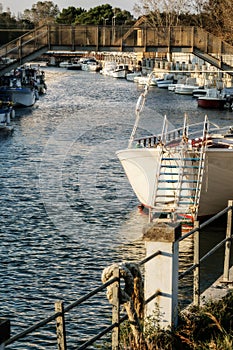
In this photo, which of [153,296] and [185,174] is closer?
[153,296]

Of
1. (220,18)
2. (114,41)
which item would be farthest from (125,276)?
(220,18)

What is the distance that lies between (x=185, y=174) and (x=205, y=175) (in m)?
0.61

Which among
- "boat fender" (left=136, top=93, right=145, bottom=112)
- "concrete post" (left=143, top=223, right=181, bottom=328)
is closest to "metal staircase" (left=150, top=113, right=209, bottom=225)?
"boat fender" (left=136, top=93, right=145, bottom=112)

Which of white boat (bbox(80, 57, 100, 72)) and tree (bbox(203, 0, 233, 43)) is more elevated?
tree (bbox(203, 0, 233, 43))

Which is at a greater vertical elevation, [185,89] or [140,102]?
[140,102]

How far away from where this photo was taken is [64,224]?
27719 millimetres

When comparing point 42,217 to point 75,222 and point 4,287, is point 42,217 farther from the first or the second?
point 4,287

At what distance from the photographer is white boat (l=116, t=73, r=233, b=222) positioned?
26.8m

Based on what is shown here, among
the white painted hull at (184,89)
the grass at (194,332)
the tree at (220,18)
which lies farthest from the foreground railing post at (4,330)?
the tree at (220,18)

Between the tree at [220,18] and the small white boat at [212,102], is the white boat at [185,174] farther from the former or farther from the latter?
the tree at [220,18]

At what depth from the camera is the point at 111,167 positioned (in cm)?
3994

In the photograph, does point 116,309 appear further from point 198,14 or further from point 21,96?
point 198,14

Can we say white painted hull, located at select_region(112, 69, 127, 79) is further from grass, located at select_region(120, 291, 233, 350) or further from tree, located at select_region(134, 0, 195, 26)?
grass, located at select_region(120, 291, 233, 350)

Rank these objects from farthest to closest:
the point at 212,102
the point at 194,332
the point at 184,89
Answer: the point at 184,89
the point at 212,102
the point at 194,332
